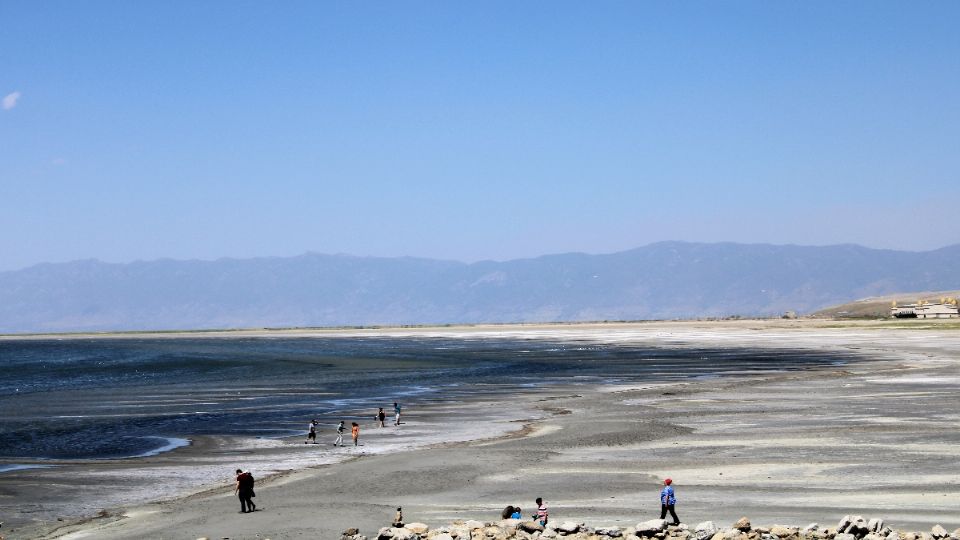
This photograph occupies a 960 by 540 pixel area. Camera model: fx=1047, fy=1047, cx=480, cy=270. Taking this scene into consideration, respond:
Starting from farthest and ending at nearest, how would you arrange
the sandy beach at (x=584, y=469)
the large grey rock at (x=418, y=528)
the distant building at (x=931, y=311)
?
1. the distant building at (x=931, y=311)
2. the sandy beach at (x=584, y=469)
3. the large grey rock at (x=418, y=528)

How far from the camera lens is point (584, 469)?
29234mm

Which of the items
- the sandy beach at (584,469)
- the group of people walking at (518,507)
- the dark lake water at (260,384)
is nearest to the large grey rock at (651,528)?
the group of people walking at (518,507)

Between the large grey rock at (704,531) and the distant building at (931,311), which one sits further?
the distant building at (931,311)

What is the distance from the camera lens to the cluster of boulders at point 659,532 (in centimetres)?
1848

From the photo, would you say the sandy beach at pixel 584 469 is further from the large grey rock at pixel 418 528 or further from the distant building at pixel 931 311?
the distant building at pixel 931 311

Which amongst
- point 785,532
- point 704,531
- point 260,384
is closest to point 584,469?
point 704,531

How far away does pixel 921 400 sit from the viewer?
140 feet

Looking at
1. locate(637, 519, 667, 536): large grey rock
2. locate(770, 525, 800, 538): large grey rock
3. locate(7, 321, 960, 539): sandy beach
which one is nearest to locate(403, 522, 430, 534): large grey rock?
locate(7, 321, 960, 539): sandy beach

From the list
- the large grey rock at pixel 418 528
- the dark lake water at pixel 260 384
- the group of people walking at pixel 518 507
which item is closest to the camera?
the large grey rock at pixel 418 528

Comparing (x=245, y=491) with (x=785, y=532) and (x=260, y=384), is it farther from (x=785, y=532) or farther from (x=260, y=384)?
(x=260, y=384)

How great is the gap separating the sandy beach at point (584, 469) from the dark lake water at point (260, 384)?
559 centimetres

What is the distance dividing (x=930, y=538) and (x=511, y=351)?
303ft

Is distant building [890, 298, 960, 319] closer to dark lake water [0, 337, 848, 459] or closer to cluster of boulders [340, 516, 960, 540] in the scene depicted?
dark lake water [0, 337, 848, 459]

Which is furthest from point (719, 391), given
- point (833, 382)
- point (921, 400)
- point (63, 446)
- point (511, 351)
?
point (511, 351)
